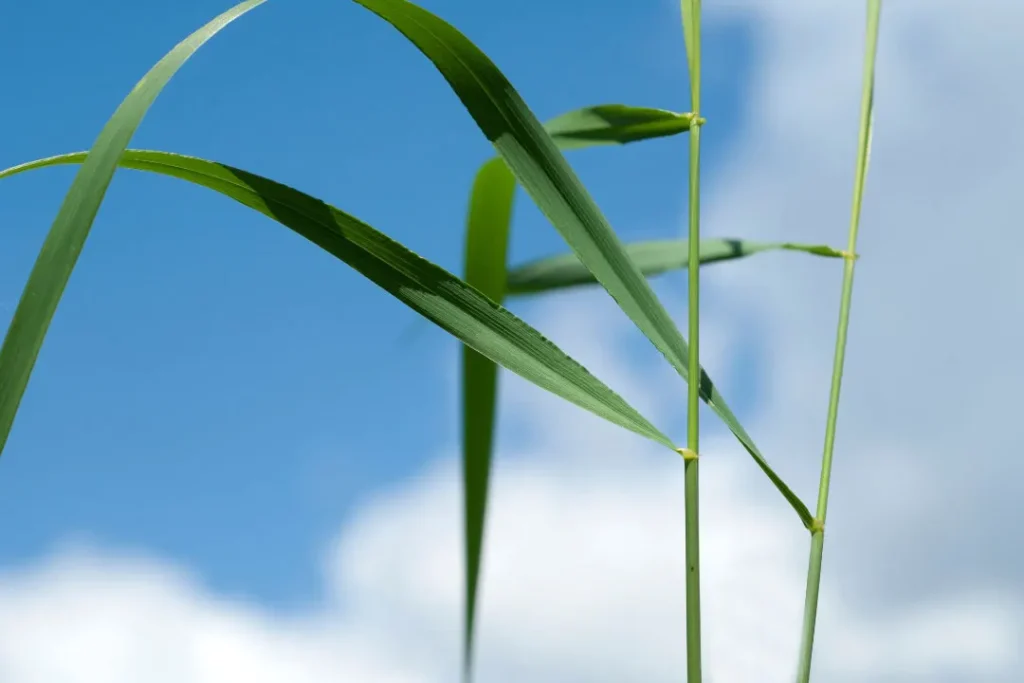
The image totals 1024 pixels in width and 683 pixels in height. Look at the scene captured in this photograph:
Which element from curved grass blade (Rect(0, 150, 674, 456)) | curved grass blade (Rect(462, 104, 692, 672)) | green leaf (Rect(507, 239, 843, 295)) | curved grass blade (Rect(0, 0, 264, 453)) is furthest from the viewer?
green leaf (Rect(507, 239, 843, 295))

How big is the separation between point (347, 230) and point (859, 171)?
19.9 inches

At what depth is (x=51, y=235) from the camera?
49 cm

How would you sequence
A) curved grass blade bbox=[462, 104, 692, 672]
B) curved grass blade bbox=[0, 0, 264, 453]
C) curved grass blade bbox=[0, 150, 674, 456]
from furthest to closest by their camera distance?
curved grass blade bbox=[462, 104, 692, 672]
curved grass blade bbox=[0, 150, 674, 456]
curved grass blade bbox=[0, 0, 264, 453]

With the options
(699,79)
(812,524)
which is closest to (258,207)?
(699,79)

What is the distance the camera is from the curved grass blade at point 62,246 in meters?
0.46

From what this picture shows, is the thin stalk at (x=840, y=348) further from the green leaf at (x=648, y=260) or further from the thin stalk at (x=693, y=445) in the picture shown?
the thin stalk at (x=693, y=445)

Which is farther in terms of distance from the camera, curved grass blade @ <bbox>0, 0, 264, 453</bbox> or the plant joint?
the plant joint

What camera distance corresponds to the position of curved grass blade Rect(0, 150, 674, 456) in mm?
610

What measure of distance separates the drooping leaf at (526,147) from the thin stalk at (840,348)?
186 mm

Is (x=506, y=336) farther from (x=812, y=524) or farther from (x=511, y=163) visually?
(x=812, y=524)

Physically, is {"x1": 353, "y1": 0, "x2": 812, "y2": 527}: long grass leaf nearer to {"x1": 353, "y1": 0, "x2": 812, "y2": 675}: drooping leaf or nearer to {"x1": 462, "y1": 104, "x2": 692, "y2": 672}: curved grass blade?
{"x1": 353, "y1": 0, "x2": 812, "y2": 675}: drooping leaf

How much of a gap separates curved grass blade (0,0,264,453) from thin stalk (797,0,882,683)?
1.76 feet

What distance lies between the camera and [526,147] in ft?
2.10

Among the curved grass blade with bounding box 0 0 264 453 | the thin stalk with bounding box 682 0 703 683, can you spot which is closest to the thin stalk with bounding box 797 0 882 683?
the thin stalk with bounding box 682 0 703 683
